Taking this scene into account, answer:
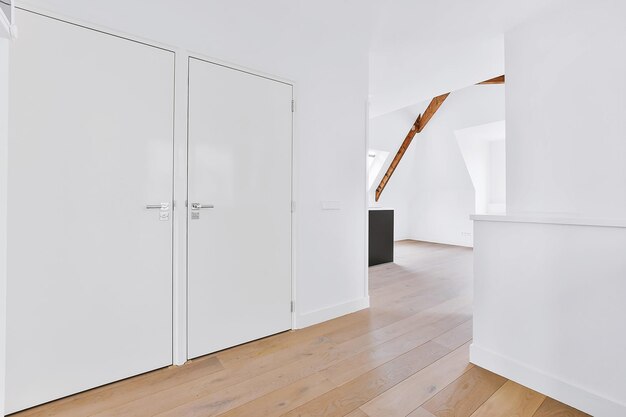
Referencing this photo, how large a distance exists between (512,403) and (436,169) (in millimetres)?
6609

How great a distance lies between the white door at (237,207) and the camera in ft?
6.35

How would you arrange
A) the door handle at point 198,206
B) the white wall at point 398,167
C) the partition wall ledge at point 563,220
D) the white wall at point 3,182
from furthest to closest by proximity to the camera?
the white wall at point 398,167 → the door handle at point 198,206 → the partition wall ledge at point 563,220 → the white wall at point 3,182

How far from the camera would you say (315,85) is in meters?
2.51

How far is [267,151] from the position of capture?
2.23 m

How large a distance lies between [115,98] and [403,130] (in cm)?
642

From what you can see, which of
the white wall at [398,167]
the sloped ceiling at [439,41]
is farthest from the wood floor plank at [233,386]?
the white wall at [398,167]

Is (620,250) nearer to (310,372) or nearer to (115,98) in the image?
(310,372)

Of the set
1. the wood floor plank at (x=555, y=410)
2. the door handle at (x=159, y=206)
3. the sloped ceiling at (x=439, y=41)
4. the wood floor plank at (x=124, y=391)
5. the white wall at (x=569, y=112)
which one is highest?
the sloped ceiling at (x=439, y=41)

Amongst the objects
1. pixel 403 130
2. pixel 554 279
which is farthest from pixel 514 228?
pixel 403 130

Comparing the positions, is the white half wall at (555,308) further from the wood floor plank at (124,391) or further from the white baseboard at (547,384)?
the wood floor plank at (124,391)

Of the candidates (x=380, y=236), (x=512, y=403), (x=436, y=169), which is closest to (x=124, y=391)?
(x=512, y=403)

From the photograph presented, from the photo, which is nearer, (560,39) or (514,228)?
(514,228)

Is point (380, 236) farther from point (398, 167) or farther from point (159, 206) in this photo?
point (159, 206)

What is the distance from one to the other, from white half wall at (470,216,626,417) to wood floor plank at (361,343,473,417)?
0.49 ft
